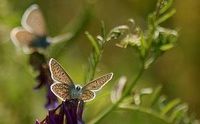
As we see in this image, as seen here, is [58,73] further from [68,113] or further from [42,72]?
[42,72]

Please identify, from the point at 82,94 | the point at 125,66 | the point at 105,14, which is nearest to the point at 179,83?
the point at 125,66

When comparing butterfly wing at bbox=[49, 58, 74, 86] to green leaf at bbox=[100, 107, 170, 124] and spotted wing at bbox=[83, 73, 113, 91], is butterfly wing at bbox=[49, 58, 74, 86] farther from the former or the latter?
green leaf at bbox=[100, 107, 170, 124]

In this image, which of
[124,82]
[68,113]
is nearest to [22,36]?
[124,82]

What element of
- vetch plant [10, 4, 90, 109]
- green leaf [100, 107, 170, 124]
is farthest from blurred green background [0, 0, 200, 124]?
vetch plant [10, 4, 90, 109]

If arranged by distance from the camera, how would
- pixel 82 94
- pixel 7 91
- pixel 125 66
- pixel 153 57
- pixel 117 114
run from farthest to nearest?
pixel 125 66 → pixel 7 91 → pixel 117 114 → pixel 153 57 → pixel 82 94

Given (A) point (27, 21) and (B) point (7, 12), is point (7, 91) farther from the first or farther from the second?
(A) point (27, 21)

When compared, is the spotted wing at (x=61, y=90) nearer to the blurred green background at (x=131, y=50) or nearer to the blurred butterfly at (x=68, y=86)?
the blurred butterfly at (x=68, y=86)

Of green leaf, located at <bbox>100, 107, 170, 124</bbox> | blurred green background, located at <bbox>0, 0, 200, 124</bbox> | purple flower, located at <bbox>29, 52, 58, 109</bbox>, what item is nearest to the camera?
purple flower, located at <bbox>29, 52, 58, 109</bbox>
